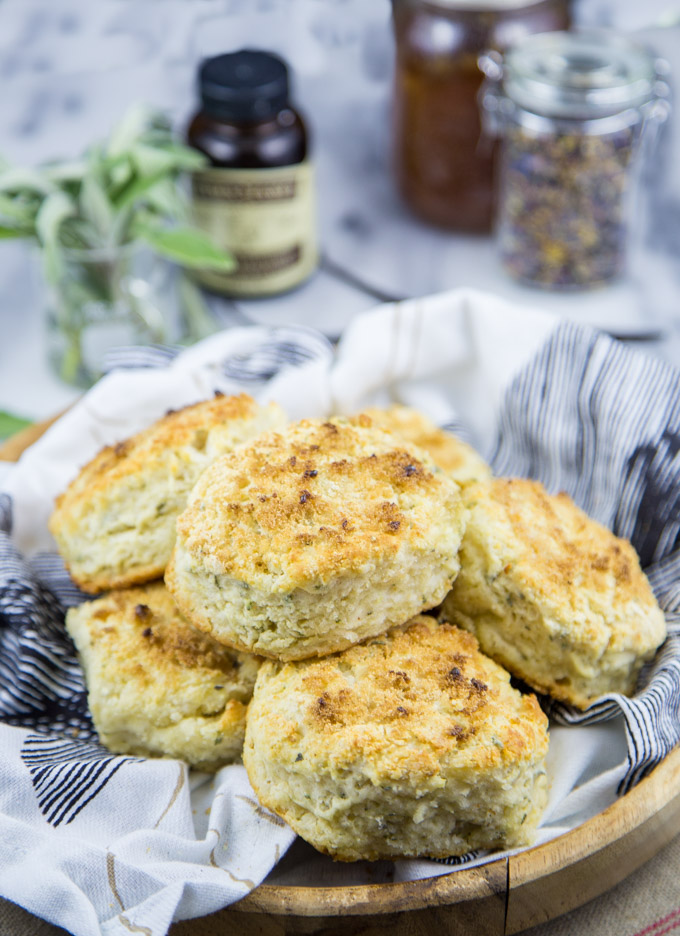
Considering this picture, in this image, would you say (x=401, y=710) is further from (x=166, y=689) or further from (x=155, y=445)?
(x=155, y=445)

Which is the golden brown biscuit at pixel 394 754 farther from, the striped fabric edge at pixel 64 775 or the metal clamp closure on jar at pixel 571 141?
the metal clamp closure on jar at pixel 571 141

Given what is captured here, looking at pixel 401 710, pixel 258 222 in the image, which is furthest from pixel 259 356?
pixel 401 710

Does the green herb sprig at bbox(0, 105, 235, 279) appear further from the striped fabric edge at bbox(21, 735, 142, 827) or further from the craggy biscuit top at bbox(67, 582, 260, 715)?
the striped fabric edge at bbox(21, 735, 142, 827)

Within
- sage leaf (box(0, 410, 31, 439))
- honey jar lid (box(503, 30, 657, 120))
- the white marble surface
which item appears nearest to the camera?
sage leaf (box(0, 410, 31, 439))

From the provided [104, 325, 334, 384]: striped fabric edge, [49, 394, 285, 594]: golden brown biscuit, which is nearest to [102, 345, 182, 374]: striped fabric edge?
[104, 325, 334, 384]: striped fabric edge

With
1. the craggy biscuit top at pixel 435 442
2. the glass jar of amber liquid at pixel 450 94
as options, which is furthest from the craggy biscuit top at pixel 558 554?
the glass jar of amber liquid at pixel 450 94

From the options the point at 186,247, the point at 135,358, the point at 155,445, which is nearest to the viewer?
the point at 155,445

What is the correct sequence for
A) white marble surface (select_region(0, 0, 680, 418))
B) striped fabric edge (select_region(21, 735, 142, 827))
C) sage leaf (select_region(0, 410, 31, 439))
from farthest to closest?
white marble surface (select_region(0, 0, 680, 418))
sage leaf (select_region(0, 410, 31, 439))
striped fabric edge (select_region(21, 735, 142, 827))

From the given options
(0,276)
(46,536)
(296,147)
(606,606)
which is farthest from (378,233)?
(606,606)
